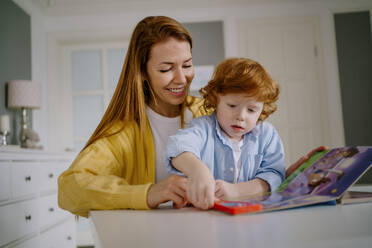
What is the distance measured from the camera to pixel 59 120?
4.13 metres

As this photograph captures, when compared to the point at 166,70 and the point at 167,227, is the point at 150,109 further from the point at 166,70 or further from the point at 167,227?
the point at 167,227

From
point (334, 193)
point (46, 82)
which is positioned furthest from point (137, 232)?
point (46, 82)

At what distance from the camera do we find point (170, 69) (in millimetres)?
1225

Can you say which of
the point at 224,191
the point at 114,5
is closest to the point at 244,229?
the point at 224,191

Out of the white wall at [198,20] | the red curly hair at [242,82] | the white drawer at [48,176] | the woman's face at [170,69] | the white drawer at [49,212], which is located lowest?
the white drawer at [49,212]

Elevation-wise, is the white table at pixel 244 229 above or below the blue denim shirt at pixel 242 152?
below

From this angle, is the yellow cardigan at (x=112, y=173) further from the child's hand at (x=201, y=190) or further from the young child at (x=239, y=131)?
the young child at (x=239, y=131)

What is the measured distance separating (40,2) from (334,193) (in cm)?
416

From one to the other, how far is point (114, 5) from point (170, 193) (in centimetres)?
383

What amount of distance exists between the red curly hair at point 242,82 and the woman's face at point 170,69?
0.55 ft

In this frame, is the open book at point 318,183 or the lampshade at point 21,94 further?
the lampshade at point 21,94

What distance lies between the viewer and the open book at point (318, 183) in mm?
608

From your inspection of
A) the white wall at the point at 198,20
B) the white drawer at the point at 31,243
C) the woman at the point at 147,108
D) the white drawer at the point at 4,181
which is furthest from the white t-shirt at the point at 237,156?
the white wall at the point at 198,20

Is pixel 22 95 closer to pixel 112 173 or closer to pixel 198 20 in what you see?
pixel 198 20
